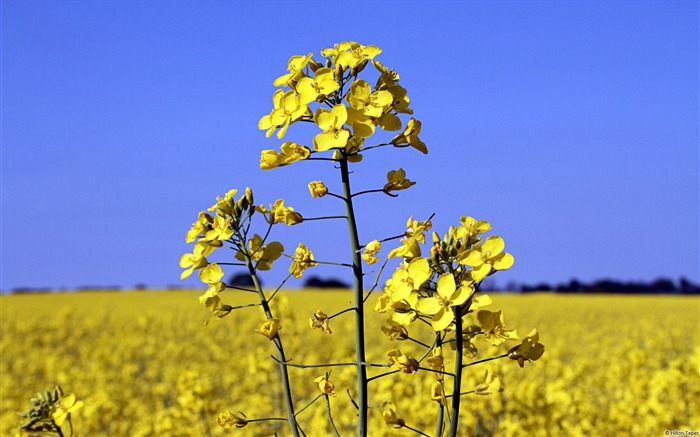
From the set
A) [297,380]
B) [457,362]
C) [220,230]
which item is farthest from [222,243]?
[297,380]

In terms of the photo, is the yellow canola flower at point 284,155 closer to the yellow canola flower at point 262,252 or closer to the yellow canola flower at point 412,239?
the yellow canola flower at point 262,252

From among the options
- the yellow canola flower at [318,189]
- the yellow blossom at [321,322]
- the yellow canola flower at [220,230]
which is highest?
the yellow canola flower at [318,189]

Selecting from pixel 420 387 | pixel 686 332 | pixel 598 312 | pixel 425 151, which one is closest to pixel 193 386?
pixel 420 387

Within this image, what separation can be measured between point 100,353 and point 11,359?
7.81 ft

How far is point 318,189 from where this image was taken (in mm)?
1981

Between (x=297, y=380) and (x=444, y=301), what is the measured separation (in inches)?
259

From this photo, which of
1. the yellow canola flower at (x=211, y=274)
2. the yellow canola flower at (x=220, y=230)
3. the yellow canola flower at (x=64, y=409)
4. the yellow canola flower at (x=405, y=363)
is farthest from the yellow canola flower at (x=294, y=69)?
the yellow canola flower at (x=64, y=409)

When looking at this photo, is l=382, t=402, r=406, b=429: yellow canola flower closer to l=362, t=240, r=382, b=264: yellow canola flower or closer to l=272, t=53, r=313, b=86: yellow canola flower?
l=362, t=240, r=382, b=264: yellow canola flower

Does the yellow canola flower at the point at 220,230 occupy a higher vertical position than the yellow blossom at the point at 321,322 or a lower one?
higher

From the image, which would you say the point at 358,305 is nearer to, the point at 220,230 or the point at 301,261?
the point at 301,261

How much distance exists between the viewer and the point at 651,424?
5.52 meters

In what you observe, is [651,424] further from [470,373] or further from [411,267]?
[411,267]

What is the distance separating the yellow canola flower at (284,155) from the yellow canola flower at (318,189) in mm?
83

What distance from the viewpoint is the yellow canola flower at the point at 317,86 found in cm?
190
